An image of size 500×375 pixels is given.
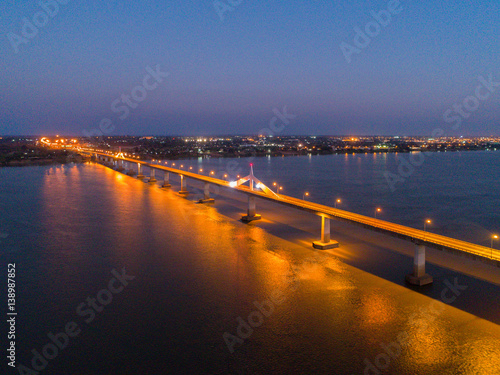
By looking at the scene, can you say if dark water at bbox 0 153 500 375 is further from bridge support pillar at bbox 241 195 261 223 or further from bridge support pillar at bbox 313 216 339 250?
bridge support pillar at bbox 241 195 261 223

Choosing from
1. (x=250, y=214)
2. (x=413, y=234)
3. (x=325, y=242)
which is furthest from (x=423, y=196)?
(x=413, y=234)

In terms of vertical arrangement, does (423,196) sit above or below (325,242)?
below

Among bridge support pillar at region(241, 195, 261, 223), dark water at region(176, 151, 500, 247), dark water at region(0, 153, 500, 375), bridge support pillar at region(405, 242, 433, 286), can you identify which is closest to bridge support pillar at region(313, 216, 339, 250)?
dark water at region(0, 153, 500, 375)

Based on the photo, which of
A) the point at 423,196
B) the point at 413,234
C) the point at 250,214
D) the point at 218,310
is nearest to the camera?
the point at 218,310

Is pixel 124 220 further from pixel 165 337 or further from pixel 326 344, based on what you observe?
pixel 326 344

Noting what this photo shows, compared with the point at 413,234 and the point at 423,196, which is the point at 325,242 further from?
the point at 423,196

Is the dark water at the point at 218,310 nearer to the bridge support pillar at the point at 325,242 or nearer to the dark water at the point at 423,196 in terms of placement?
the bridge support pillar at the point at 325,242

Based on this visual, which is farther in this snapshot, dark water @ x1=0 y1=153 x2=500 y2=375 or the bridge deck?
the bridge deck

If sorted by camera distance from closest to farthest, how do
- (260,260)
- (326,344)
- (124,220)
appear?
(326,344) → (260,260) → (124,220)

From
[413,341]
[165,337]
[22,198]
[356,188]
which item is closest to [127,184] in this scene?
[22,198]
